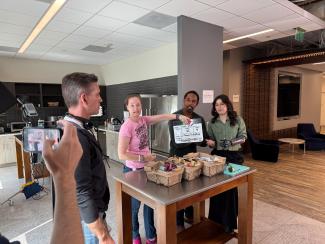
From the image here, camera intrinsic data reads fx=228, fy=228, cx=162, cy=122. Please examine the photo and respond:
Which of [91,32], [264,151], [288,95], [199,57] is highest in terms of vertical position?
[91,32]

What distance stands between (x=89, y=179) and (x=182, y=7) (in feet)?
9.06

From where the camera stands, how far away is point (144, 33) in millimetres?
4234

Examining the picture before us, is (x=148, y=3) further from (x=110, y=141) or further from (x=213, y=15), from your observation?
(x=110, y=141)

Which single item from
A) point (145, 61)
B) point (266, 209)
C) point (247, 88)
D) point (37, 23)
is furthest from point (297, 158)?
point (37, 23)

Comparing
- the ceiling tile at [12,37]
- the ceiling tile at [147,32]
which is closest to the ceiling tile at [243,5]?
the ceiling tile at [147,32]

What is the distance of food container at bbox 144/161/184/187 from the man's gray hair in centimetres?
80

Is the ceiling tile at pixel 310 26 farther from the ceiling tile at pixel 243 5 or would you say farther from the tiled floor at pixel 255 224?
the tiled floor at pixel 255 224

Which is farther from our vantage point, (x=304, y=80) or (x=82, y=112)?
(x=304, y=80)

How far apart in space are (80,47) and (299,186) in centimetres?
529

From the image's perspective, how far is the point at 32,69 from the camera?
645 cm

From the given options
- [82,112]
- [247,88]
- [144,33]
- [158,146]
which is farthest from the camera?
[247,88]

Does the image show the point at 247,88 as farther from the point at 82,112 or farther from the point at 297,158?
the point at 82,112

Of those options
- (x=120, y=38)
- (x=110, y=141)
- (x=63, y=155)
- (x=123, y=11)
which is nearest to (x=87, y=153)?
(x=63, y=155)

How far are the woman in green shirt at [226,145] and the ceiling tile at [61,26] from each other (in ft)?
9.12
